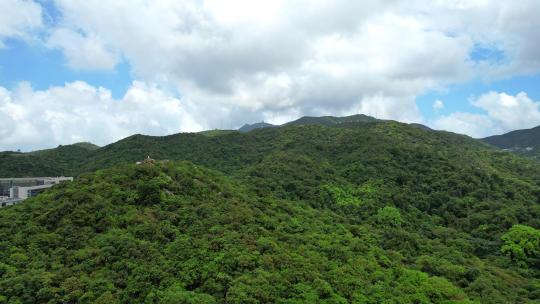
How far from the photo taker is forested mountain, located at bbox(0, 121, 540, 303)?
2973 cm

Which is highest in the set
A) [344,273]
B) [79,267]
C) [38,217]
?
[38,217]

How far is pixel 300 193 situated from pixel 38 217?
34.4 meters

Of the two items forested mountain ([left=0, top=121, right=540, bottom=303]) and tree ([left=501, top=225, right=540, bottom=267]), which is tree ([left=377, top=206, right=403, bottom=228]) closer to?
forested mountain ([left=0, top=121, right=540, bottom=303])

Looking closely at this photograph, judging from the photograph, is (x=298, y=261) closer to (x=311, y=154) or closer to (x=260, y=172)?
(x=260, y=172)

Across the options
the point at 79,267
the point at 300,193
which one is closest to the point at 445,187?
the point at 300,193

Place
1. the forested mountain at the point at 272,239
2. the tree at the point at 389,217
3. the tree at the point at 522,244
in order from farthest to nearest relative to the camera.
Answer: the tree at the point at 389,217 → the tree at the point at 522,244 → the forested mountain at the point at 272,239

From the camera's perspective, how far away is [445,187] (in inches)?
2699

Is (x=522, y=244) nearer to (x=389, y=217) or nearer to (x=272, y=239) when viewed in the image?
(x=389, y=217)

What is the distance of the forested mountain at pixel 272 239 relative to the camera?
97.6ft

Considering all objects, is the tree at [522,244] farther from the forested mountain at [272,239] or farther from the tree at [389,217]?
the tree at [389,217]

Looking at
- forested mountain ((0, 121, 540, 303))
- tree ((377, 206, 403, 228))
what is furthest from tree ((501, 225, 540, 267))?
tree ((377, 206, 403, 228))

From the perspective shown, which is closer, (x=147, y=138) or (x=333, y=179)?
(x=333, y=179)

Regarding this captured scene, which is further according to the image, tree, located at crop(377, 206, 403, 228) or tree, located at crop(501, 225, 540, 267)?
tree, located at crop(377, 206, 403, 228)

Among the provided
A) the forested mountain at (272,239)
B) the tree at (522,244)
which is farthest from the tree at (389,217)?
the tree at (522,244)
